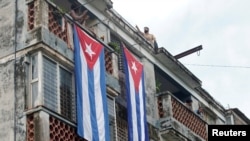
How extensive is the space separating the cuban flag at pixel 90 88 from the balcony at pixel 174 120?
182 inches

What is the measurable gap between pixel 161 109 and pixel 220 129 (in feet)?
34.9

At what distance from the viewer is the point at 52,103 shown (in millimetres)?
16797

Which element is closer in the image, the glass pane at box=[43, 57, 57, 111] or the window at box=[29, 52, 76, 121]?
the window at box=[29, 52, 76, 121]

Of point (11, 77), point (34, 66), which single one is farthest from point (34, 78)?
point (11, 77)

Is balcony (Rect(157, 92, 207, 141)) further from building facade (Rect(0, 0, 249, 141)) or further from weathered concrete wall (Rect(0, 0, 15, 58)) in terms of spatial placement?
weathered concrete wall (Rect(0, 0, 15, 58))

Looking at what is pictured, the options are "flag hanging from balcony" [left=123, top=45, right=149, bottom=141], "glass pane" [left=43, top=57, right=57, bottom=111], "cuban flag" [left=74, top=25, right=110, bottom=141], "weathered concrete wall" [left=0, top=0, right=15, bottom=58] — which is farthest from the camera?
"flag hanging from balcony" [left=123, top=45, right=149, bottom=141]

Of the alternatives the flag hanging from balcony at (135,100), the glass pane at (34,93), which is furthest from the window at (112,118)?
the glass pane at (34,93)

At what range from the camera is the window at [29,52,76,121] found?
54.3 feet

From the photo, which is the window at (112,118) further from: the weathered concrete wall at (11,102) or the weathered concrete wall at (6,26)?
the weathered concrete wall at (6,26)

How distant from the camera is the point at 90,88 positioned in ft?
58.5

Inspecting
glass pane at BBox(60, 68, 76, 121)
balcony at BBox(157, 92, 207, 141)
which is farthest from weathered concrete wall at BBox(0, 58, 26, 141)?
balcony at BBox(157, 92, 207, 141)

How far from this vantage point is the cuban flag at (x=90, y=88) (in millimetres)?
17266

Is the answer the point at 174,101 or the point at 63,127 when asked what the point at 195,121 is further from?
the point at 63,127

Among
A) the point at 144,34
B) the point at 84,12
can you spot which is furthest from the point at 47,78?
the point at 144,34
